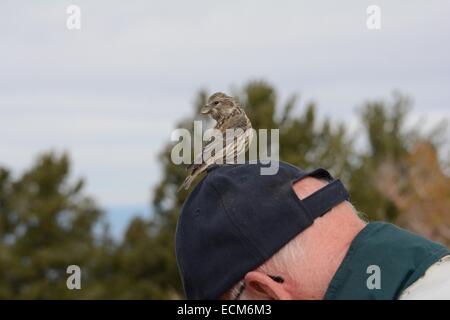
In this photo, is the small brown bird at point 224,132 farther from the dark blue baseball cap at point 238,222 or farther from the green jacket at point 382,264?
the green jacket at point 382,264

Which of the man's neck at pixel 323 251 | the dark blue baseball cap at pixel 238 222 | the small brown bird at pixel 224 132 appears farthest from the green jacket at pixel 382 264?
the small brown bird at pixel 224 132

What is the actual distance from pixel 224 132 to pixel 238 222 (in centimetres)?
309

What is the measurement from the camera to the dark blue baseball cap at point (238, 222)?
355 cm

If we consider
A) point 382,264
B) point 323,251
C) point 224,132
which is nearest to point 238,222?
point 323,251

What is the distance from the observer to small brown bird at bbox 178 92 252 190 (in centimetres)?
614

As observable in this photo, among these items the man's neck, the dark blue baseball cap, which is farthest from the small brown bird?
the man's neck

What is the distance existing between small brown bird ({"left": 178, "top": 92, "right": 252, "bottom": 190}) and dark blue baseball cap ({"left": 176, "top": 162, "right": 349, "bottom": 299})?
2.15 m

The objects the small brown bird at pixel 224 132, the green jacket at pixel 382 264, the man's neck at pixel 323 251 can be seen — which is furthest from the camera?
the small brown bird at pixel 224 132

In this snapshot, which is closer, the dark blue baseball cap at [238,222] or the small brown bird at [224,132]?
the dark blue baseball cap at [238,222]

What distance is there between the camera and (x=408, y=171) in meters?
53.8

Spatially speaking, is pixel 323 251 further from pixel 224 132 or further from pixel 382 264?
pixel 224 132

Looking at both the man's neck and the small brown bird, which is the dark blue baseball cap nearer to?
the man's neck

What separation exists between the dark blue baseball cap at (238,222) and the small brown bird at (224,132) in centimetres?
215
